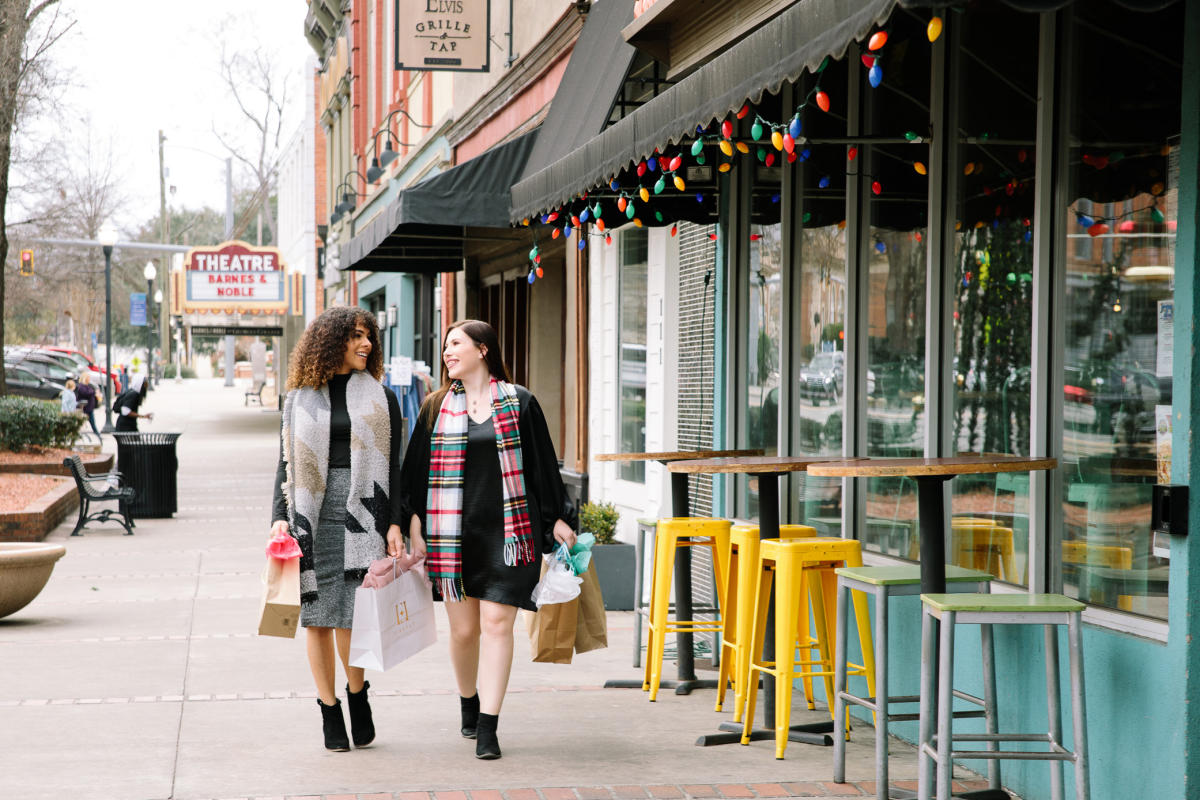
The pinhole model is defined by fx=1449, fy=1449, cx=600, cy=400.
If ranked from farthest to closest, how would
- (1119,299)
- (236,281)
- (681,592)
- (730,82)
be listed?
(236,281) → (681,592) → (730,82) → (1119,299)

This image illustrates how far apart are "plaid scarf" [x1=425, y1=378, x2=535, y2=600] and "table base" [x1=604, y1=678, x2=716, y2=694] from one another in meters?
1.69

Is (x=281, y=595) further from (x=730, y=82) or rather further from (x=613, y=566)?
(x=613, y=566)

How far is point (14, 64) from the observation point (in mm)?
19000

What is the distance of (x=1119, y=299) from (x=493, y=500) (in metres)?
2.61

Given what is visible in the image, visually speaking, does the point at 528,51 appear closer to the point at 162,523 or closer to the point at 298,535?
the point at 162,523

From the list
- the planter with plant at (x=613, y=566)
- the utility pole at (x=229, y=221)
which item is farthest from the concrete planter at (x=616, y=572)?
the utility pole at (x=229, y=221)

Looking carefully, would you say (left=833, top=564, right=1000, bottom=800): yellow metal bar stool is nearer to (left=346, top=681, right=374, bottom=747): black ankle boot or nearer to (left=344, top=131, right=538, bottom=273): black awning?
(left=346, top=681, right=374, bottom=747): black ankle boot

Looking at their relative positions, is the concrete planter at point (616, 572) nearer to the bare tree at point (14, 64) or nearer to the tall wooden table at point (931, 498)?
the tall wooden table at point (931, 498)

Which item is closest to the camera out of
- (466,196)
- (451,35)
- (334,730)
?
(334,730)

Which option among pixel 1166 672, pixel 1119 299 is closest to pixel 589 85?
pixel 1119 299

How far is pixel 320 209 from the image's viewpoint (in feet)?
119

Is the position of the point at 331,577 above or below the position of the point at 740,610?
above

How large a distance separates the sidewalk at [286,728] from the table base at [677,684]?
2.2 inches

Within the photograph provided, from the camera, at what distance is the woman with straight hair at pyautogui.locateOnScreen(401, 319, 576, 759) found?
19.9 ft
